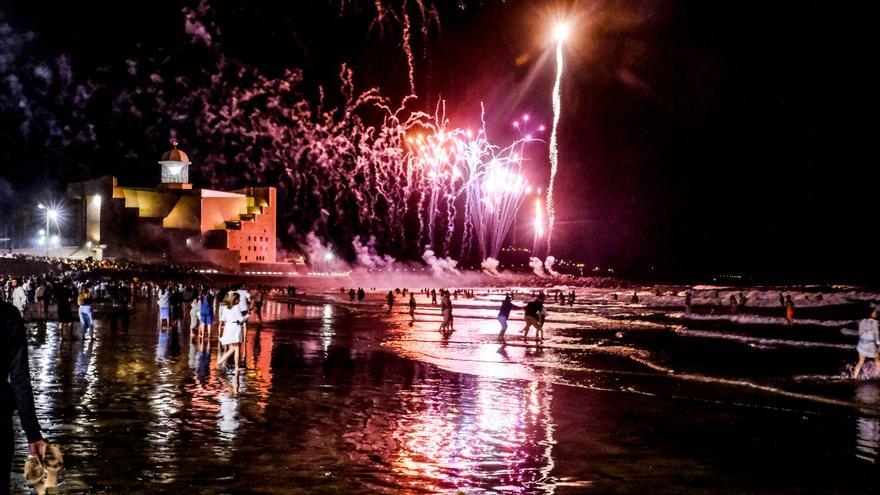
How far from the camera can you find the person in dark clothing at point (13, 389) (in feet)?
12.3

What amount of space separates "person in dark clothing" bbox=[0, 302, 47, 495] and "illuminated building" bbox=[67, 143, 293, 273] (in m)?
70.6

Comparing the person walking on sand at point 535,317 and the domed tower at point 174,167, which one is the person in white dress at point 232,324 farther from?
the domed tower at point 174,167

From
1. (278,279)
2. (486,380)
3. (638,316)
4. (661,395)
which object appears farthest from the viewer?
(278,279)

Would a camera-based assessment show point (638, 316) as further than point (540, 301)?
Yes

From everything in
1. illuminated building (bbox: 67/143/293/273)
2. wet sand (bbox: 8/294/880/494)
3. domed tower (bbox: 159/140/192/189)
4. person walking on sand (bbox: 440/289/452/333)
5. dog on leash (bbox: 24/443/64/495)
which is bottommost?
wet sand (bbox: 8/294/880/494)

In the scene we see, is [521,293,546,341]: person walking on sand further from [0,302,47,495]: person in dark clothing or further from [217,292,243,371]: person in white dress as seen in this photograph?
[0,302,47,495]: person in dark clothing

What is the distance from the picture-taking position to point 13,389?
3.85 meters

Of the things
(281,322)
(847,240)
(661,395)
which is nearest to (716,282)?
(847,240)

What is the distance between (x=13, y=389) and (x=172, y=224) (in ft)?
260

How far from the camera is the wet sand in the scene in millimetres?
7086

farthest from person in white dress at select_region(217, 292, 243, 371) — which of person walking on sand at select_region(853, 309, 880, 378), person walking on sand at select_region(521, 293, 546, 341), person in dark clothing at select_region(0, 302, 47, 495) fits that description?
person walking on sand at select_region(853, 309, 880, 378)

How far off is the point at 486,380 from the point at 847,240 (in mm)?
108059

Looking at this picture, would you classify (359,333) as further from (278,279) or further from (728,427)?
(278,279)

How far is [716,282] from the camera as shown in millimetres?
108125
